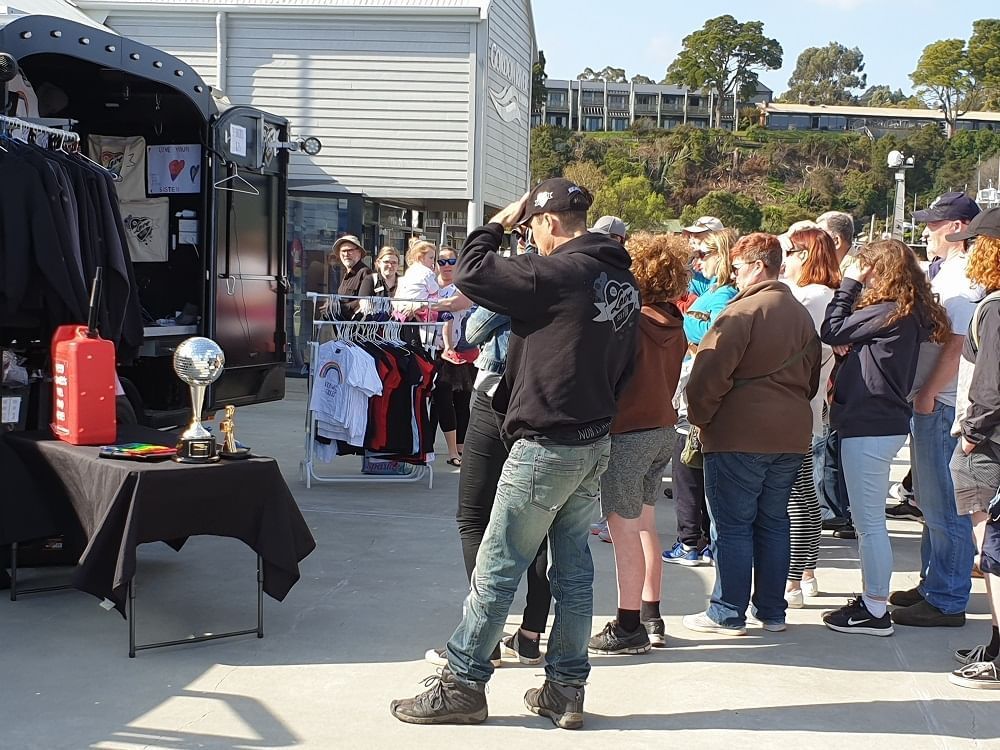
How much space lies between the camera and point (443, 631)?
191 inches

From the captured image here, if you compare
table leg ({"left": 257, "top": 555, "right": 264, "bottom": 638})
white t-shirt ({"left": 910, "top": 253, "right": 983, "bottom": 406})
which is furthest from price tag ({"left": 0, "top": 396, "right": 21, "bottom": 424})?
white t-shirt ({"left": 910, "top": 253, "right": 983, "bottom": 406})

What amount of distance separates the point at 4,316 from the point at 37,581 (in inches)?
50.6

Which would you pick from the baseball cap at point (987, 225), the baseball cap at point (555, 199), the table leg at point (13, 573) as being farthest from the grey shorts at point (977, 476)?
the table leg at point (13, 573)

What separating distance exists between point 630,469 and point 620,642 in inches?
28.4

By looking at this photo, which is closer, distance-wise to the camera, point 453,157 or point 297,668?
point 297,668

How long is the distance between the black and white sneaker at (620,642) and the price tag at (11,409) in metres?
2.92

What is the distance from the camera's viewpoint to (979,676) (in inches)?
173

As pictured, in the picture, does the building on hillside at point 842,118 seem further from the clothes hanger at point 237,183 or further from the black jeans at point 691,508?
the black jeans at point 691,508

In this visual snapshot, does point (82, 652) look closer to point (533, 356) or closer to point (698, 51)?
point (533, 356)

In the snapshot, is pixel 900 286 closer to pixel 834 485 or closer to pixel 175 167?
pixel 834 485

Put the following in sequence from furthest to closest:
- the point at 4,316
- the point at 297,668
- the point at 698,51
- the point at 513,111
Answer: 1. the point at 698,51
2. the point at 513,111
3. the point at 4,316
4. the point at 297,668

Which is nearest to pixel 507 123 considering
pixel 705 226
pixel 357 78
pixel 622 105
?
pixel 357 78

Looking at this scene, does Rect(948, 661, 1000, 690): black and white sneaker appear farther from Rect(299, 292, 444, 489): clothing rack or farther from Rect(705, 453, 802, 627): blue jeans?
Rect(299, 292, 444, 489): clothing rack

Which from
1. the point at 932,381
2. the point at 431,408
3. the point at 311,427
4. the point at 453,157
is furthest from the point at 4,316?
the point at 453,157
